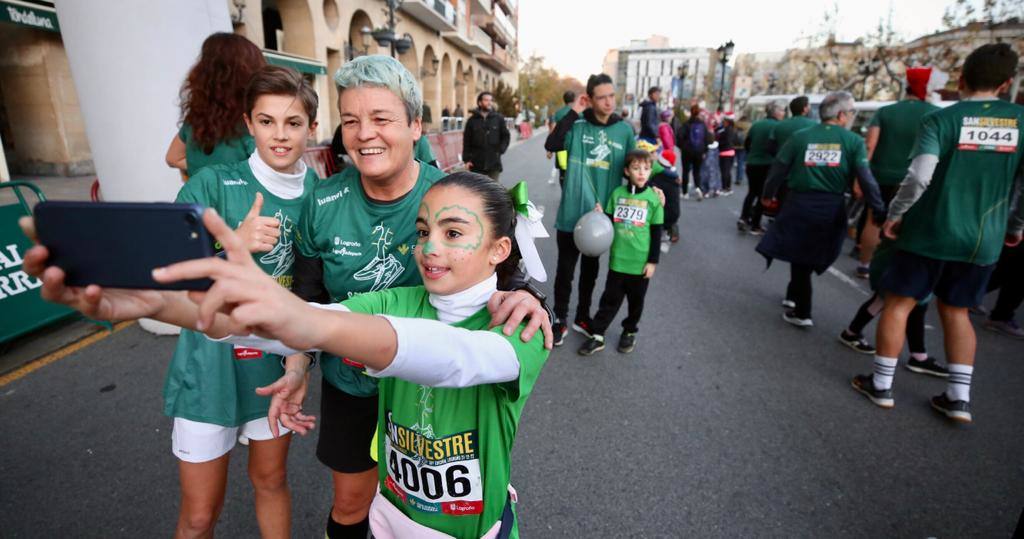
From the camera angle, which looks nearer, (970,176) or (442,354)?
(442,354)

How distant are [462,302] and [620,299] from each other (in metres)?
3.27

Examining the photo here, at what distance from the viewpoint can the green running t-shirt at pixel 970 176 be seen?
10.7 ft

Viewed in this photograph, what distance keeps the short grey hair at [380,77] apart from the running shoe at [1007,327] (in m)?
6.28

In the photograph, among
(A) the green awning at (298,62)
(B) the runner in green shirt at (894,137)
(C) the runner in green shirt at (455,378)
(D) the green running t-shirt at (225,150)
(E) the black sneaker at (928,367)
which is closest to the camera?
(C) the runner in green shirt at (455,378)

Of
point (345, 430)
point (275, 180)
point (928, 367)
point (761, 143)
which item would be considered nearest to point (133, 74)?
point (275, 180)

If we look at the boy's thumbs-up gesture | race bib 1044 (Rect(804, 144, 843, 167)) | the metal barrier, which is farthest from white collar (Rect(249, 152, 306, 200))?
race bib 1044 (Rect(804, 144, 843, 167))

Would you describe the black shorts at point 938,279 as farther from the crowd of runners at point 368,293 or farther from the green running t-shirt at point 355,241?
the green running t-shirt at point 355,241

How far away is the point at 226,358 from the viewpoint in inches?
72.5

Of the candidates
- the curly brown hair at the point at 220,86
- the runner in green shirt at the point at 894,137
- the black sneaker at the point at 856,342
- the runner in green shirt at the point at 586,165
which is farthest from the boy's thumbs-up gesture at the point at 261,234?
the runner in green shirt at the point at 894,137

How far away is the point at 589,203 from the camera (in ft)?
14.9

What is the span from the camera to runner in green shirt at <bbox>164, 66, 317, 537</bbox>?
1.81 metres

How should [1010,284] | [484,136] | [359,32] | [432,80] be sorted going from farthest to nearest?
[432,80]
[359,32]
[484,136]
[1010,284]

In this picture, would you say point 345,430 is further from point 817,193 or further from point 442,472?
point 817,193

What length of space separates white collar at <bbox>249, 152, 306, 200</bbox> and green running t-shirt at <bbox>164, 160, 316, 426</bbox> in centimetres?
2
